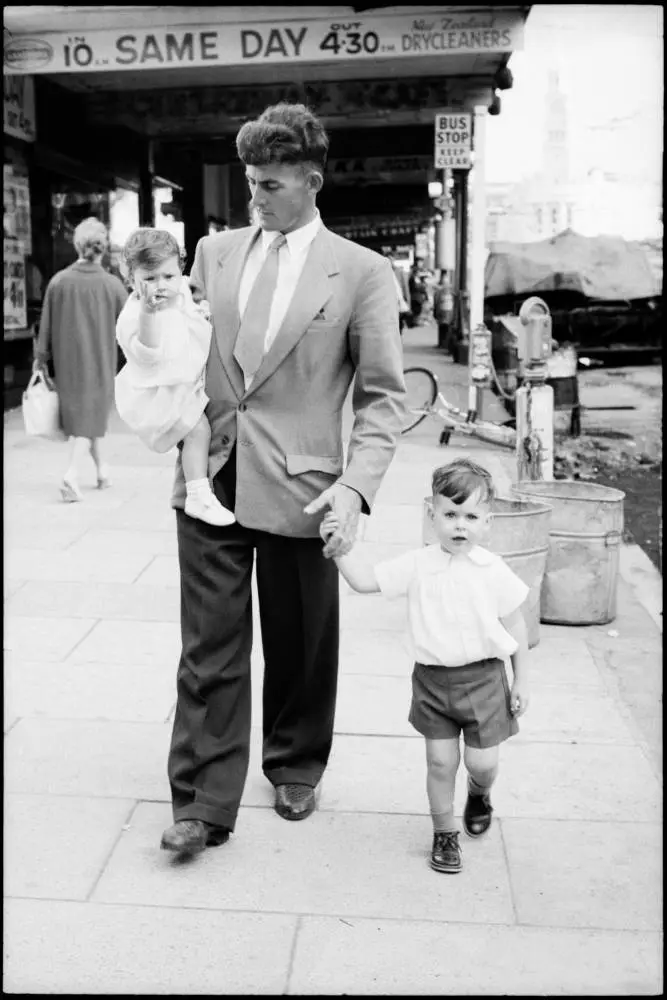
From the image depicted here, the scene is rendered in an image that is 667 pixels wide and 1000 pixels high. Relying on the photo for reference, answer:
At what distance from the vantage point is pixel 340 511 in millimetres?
3381

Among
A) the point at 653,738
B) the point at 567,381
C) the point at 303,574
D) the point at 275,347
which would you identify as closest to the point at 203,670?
the point at 303,574

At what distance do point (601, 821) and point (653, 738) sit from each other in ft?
2.70

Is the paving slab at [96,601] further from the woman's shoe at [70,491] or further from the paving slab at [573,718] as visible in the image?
the woman's shoe at [70,491]

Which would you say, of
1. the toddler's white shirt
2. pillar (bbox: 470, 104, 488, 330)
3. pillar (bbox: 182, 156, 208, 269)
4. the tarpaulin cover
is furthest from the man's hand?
the tarpaulin cover

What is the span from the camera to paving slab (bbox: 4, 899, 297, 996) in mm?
2920

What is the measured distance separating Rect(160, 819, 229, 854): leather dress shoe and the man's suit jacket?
83cm

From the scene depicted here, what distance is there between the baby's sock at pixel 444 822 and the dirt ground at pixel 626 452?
4.54 meters

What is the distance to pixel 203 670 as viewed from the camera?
3607mm

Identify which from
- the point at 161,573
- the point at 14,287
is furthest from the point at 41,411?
the point at 14,287

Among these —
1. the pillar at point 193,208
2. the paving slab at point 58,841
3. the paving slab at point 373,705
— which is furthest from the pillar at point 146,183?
the paving slab at point 58,841

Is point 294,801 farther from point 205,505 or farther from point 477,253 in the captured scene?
point 477,253

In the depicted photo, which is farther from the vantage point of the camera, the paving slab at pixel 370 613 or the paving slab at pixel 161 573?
the paving slab at pixel 161 573

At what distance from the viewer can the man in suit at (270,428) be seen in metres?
3.47

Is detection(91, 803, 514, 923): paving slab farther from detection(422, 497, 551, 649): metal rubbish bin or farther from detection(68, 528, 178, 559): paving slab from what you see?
detection(68, 528, 178, 559): paving slab
